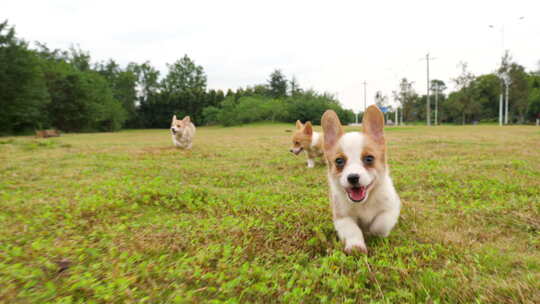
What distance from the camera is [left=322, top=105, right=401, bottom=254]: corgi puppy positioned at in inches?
89.9

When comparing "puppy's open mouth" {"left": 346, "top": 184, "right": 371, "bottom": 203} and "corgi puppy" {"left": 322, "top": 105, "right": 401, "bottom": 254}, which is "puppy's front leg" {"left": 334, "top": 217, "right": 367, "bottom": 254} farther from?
"puppy's open mouth" {"left": 346, "top": 184, "right": 371, "bottom": 203}

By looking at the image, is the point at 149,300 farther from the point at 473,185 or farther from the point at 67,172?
the point at 67,172

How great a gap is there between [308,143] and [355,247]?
519 centimetres

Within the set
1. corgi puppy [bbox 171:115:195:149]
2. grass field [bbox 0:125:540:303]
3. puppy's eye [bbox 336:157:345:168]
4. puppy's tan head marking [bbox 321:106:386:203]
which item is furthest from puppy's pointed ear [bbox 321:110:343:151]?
corgi puppy [bbox 171:115:195:149]

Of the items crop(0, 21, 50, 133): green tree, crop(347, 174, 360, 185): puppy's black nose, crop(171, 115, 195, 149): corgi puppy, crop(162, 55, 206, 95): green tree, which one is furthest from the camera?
crop(162, 55, 206, 95): green tree

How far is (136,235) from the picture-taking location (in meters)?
2.56

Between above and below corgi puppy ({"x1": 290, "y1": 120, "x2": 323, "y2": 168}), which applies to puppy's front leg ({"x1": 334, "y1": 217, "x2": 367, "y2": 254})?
below

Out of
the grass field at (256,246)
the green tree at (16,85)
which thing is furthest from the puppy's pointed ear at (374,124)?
the green tree at (16,85)

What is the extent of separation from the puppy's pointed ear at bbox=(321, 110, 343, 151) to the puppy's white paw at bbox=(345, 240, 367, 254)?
0.89m

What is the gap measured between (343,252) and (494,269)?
1.00 meters

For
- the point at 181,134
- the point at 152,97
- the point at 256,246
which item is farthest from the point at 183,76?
the point at 256,246

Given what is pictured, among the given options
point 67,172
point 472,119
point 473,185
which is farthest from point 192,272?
point 472,119

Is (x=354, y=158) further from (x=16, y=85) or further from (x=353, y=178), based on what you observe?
(x=16, y=85)

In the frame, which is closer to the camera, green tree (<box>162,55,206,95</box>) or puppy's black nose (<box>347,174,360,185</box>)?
puppy's black nose (<box>347,174,360,185</box>)
